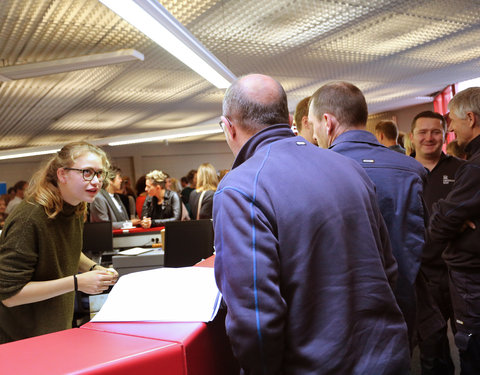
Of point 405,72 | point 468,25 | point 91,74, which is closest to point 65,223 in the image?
point 91,74

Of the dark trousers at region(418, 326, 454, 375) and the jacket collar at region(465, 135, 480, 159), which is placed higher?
the jacket collar at region(465, 135, 480, 159)

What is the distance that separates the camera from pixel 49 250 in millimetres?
1593

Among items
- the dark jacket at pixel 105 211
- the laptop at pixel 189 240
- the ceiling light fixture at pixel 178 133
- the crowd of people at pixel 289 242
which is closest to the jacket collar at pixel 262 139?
the crowd of people at pixel 289 242

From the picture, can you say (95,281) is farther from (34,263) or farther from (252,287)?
(252,287)

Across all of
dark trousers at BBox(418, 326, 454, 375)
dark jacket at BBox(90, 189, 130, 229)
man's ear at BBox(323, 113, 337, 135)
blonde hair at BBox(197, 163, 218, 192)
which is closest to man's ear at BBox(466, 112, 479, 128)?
man's ear at BBox(323, 113, 337, 135)

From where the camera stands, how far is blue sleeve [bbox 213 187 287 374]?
0.82 meters

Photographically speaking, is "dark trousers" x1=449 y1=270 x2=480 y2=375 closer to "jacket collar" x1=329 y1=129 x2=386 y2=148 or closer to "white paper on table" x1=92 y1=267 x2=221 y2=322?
"jacket collar" x1=329 y1=129 x2=386 y2=148

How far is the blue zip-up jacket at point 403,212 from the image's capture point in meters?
Answer: 1.44

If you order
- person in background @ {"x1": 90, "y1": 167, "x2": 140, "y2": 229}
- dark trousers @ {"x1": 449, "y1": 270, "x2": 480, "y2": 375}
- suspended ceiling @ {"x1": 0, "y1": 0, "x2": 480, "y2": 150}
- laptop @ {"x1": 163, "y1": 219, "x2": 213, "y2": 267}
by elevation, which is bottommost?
dark trousers @ {"x1": 449, "y1": 270, "x2": 480, "y2": 375}

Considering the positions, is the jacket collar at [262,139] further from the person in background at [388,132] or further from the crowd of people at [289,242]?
the person in background at [388,132]

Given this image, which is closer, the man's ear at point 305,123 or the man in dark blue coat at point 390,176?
the man in dark blue coat at point 390,176

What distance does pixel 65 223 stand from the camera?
171cm

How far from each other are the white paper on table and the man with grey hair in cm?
145

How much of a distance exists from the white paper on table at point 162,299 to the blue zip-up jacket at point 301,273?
143 millimetres
